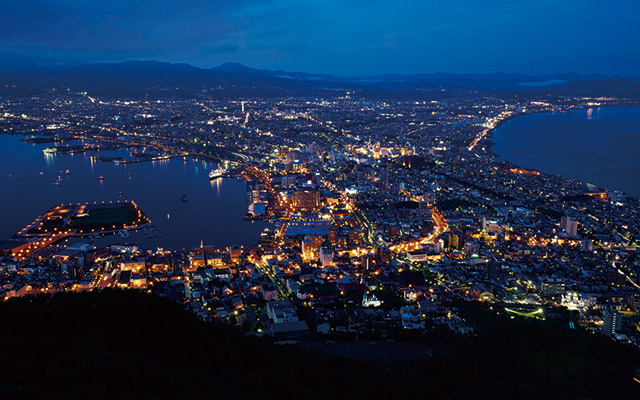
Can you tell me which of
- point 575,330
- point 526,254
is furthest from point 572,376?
point 526,254

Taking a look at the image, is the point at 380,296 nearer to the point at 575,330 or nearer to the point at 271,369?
the point at 575,330

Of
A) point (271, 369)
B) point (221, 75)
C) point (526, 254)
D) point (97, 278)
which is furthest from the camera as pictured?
point (221, 75)

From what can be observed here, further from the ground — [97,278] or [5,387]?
[5,387]

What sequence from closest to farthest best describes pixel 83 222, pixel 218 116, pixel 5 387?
1. pixel 5 387
2. pixel 83 222
3. pixel 218 116

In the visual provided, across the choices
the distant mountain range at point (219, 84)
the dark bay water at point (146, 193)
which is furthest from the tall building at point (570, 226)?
the distant mountain range at point (219, 84)

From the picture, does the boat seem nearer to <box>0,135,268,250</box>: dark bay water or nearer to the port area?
<box>0,135,268,250</box>: dark bay water

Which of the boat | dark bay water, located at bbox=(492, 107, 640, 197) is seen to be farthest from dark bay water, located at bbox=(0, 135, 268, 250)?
dark bay water, located at bbox=(492, 107, 640, 197)

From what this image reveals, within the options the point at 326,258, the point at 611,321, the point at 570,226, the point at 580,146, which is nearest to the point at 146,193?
the point at 326,258
